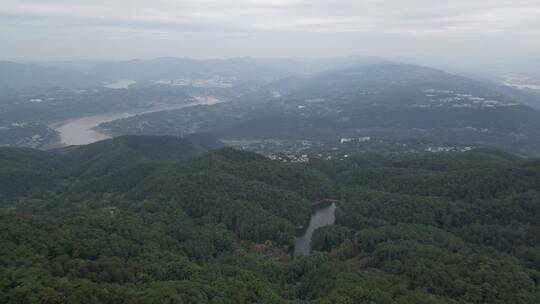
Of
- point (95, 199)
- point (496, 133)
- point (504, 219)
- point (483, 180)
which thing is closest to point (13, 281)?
point (95, 199)

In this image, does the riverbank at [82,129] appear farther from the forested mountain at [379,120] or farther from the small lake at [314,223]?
the small lake at [314,223]

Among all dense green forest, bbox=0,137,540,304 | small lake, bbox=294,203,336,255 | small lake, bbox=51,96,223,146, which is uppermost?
dense green forest, bbox=0,137,540,304

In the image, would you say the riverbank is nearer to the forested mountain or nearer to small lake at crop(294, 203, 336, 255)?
the forested mountain

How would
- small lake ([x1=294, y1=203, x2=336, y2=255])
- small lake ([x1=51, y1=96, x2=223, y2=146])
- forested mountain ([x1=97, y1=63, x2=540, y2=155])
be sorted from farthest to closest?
1. small lake ([x1=51, y1=96, x2=223, y2=146])
2. forested mountain ([x1=97, y1=63, x2=540, y2=155])
3. small lake ([x1=294, y1=203, x2=336, y2=255])

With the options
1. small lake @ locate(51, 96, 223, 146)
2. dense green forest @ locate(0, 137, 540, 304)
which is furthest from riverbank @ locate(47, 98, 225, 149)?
dense green forest @ locate(0, 137, 540, 304)

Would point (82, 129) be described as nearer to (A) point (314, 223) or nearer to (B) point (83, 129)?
(B) point (83, 129)

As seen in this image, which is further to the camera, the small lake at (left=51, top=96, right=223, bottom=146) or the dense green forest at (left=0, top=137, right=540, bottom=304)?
the small lake at (left=51, top=96, right=223, bottom=146)

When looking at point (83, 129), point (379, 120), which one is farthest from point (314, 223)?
point (83, 129)

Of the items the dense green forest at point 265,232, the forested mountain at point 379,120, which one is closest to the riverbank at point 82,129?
the forested mountain at point 379,120

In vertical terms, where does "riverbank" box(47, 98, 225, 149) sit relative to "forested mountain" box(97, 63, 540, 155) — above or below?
below
